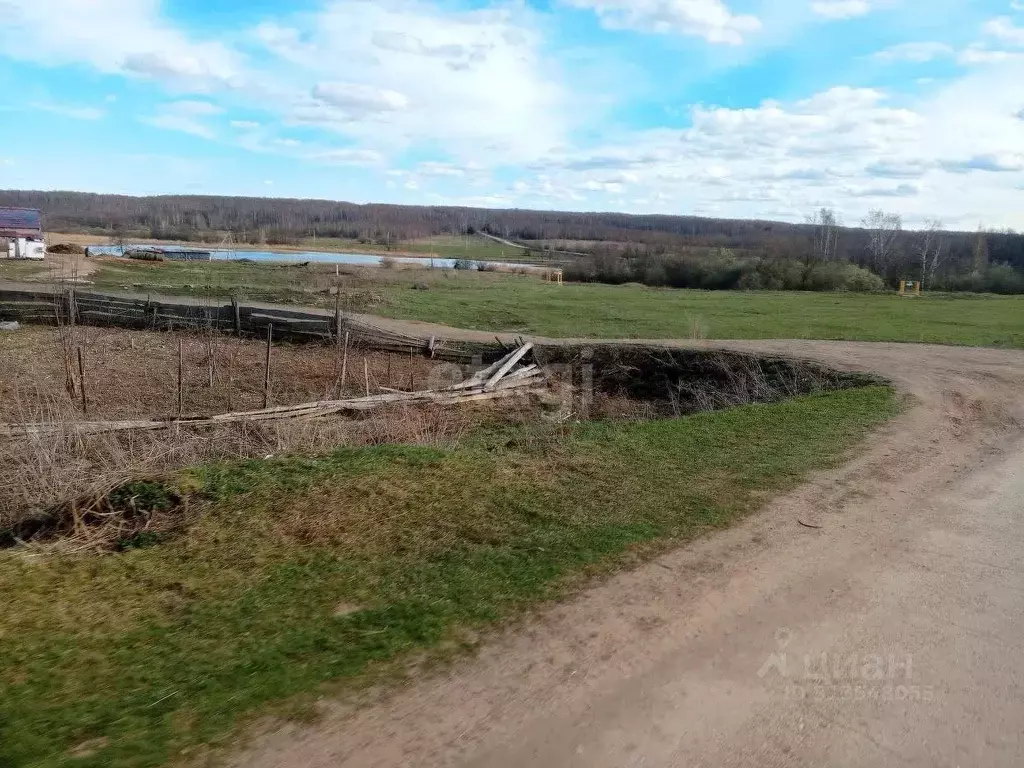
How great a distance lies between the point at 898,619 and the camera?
5.07 m

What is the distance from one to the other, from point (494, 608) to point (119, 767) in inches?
87.7

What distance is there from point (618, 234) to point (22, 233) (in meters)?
91.9

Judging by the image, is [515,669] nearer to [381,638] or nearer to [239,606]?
[381,638]

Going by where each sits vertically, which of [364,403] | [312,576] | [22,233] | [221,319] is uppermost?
[22,233]

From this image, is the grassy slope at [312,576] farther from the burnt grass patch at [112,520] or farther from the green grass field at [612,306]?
the green grass field at [612,306]

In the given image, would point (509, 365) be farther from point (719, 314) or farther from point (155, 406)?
point (719, 314)

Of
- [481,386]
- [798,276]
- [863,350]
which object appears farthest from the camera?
[798,276]

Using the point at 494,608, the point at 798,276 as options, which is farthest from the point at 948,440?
the point at 798,276

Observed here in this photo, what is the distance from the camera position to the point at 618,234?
414 feet

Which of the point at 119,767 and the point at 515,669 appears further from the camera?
the point at 515,669

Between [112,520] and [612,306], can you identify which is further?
[612,306]

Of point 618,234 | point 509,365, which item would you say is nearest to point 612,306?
point 509,365

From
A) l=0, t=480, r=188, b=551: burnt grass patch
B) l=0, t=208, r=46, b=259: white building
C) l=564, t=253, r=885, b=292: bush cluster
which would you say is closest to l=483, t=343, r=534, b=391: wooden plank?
l=0, t=480, r=188, b=551: burnt grass patch

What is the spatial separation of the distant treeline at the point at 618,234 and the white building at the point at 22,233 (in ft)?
119
